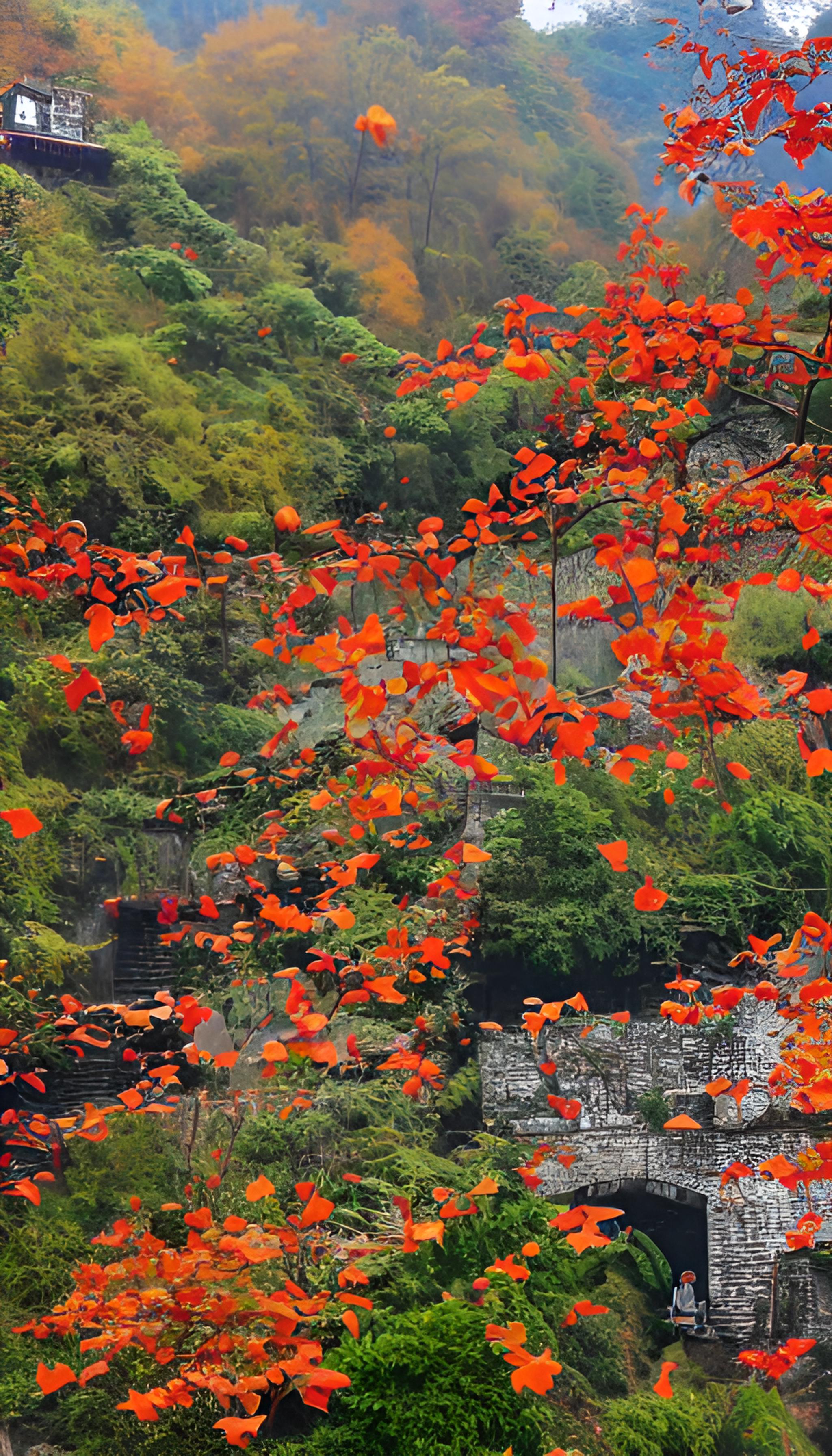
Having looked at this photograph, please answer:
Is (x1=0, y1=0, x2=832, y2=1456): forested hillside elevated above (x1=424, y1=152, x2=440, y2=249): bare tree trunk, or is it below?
below

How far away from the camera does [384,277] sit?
5.74m

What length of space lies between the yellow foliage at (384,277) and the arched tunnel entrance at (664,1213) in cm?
457

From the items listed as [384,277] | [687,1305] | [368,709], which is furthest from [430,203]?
[687,1305]

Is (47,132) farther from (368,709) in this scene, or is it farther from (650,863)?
(650,863)

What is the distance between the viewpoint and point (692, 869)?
4.34 m

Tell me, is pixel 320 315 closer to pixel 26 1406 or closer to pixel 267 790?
pixel 267 790

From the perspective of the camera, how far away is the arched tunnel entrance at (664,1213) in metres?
3.80

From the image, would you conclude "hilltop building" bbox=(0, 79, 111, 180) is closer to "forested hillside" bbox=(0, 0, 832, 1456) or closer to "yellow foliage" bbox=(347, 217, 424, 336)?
"forested hillside" bbox=(0, 0, 832, 1456)

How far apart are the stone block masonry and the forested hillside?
89 millimetres

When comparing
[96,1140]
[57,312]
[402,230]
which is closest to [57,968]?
[96,1140]

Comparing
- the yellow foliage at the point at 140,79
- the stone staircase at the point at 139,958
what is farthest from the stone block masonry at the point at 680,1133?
the yellow foliage at the point at 140,79

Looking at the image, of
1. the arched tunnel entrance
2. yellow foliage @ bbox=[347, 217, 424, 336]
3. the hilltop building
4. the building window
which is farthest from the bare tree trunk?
the arched tunnel entrance

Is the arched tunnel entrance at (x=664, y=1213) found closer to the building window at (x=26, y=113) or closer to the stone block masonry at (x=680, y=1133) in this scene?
the stone block masonry at (x=680, y=1133)

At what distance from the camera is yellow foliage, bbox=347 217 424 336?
18.6ft
